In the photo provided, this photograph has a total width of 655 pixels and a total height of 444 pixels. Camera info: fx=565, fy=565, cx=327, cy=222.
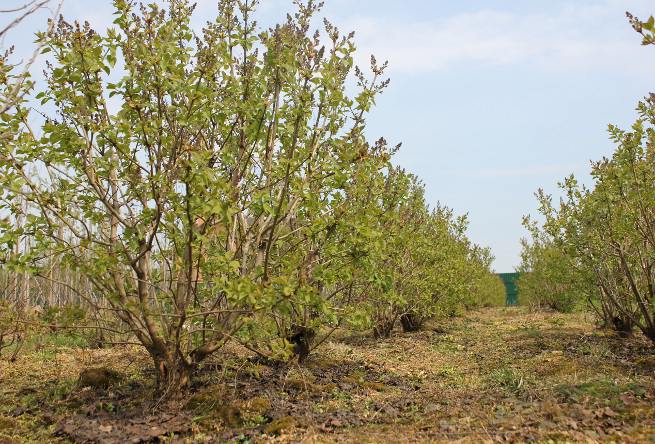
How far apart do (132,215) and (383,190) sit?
2.89 m

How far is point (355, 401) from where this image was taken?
5.72 m

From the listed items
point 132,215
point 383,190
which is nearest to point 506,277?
point 383,190

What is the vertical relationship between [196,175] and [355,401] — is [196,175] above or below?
above

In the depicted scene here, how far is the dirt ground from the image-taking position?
4.39 metres

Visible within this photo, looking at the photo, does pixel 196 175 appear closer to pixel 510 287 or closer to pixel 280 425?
pixel 280 425

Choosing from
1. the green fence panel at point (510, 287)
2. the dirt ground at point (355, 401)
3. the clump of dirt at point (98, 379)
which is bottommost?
the dirt ground at point (355, 401)

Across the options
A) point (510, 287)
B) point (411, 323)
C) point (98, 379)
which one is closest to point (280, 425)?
point (98, 379)

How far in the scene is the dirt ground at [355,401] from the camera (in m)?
4.39

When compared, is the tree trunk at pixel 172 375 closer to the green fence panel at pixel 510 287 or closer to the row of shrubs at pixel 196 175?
the row of shrubs at pixel 196 175

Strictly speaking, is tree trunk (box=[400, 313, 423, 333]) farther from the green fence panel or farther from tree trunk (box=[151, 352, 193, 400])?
the green fence panel

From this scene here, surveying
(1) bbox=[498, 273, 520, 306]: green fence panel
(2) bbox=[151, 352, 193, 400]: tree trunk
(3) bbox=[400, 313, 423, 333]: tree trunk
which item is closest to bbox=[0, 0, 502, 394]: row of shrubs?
(2) bbox=[151, 352, 193, 400]: tree trunk

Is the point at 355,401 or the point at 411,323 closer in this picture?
the point at 355,401

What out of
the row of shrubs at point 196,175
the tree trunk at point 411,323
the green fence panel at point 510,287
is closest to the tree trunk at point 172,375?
the row of shrubs at point 196,175

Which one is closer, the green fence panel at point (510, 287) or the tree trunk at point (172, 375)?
the tree trunk at point (172, 375)
